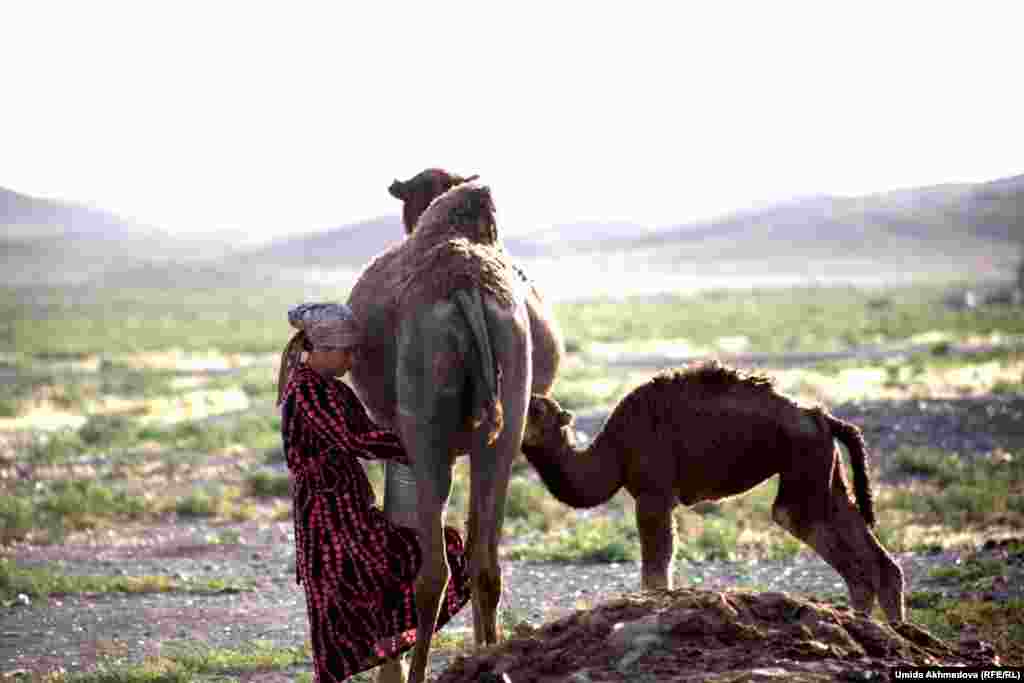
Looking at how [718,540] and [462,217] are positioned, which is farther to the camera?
[718,540]

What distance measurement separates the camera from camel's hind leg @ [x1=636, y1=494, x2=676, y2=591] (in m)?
8.01

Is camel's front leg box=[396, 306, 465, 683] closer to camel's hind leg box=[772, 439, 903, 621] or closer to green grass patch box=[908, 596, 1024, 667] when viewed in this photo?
camel's hind leg box=[772, 439, 903, 621]

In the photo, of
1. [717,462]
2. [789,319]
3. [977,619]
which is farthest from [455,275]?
[789,319]

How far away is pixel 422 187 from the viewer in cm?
876

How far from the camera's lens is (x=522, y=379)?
7066 millimetres

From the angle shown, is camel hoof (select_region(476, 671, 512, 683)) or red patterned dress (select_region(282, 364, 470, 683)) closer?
camel hoof (select_region(476, 671, 512, 683))

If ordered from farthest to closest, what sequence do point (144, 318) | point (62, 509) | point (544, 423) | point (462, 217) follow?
point (144, 318)
point (62, 509)
point (544, 423)
point (462, 217)

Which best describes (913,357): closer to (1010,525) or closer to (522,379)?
(1010,525)

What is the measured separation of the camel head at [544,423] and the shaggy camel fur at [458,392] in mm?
741

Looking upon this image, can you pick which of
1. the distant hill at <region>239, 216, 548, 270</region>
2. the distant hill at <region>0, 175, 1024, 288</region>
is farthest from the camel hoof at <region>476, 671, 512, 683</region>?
the distant hill at <region>239, 216, 548, 270</region>

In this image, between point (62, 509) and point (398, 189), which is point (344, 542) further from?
point (62, 509)

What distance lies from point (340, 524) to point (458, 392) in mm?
860

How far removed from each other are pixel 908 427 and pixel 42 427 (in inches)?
561

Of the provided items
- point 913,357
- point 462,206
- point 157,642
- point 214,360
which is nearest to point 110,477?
point 157,642
